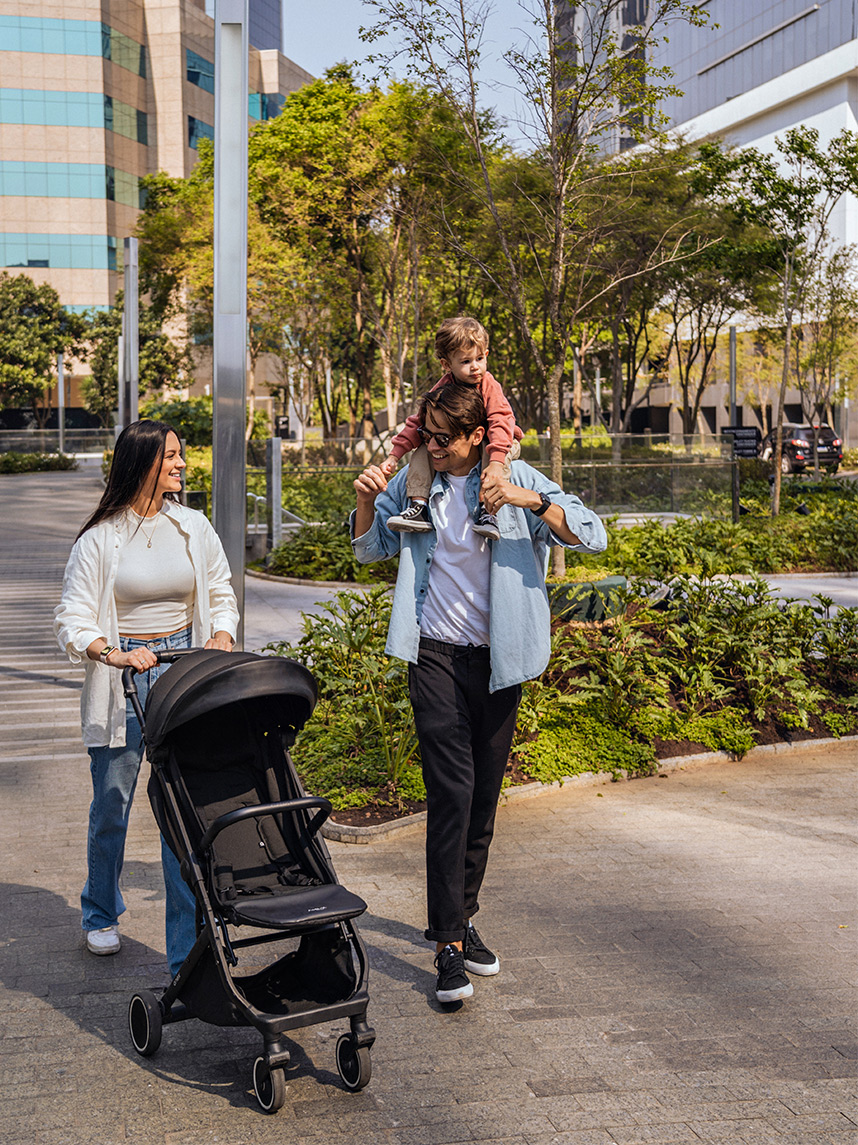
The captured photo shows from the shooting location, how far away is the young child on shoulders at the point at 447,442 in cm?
392

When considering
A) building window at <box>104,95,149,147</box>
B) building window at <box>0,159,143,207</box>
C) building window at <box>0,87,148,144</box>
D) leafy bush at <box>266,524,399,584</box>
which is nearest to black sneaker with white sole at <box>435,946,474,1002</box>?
leafy bush at <box>266,524,399,584</box>

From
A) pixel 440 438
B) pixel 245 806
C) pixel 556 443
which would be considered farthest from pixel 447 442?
pixel 556 443

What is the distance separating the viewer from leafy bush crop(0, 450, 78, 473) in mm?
45281

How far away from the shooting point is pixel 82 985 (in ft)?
13.6

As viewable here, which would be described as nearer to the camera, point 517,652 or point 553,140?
point 517,652

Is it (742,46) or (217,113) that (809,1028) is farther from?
(742,46)

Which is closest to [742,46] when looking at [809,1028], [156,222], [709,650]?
[156,222]

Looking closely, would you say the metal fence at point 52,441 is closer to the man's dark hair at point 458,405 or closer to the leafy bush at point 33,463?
the leafy bush at point 33,463

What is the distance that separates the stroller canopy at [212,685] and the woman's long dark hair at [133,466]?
0.72 meters

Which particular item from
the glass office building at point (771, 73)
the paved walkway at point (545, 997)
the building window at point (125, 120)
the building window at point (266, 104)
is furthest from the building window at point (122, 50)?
the paved walkway at point (545, 997)

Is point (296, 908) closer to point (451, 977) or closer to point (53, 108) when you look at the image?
point (451, 977)

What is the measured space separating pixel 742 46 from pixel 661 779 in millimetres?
68593

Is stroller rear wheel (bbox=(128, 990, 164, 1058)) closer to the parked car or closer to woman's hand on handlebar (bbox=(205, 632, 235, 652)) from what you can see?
woman's hand on handlebar (bbox=(205, 632, 235, 652))

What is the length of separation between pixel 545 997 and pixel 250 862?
111 cm
